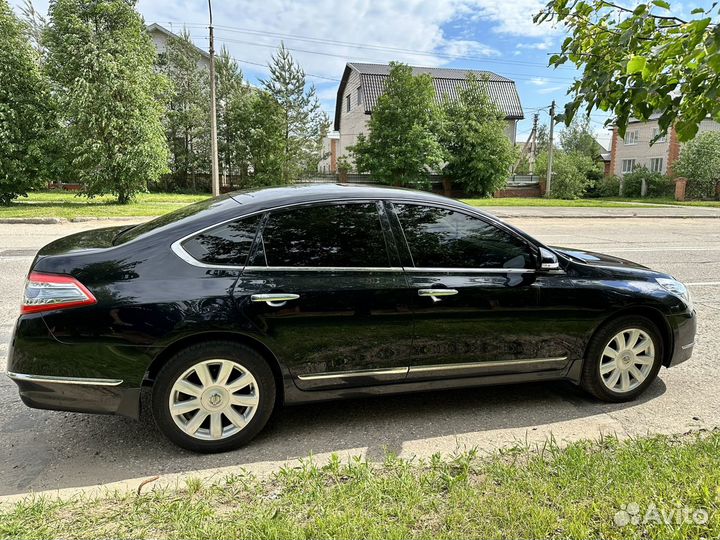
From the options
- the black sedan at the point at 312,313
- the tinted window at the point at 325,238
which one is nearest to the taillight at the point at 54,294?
the black sedan at the point at 312,313

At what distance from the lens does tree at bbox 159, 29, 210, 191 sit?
33844 millimetres

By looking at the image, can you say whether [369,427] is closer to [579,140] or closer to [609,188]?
[609,188]

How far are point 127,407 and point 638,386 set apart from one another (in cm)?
361

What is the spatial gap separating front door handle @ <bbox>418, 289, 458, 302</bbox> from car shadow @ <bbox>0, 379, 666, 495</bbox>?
92 centimetres

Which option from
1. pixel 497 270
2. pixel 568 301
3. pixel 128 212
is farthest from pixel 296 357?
pixel 128 212

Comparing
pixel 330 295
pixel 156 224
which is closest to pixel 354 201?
pixel 330 295

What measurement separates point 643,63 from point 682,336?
275 cm

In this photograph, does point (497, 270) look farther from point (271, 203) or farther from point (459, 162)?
point (459, 162)

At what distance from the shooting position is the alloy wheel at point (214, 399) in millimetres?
3049

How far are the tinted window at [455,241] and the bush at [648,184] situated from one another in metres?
40.9

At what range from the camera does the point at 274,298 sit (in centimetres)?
311

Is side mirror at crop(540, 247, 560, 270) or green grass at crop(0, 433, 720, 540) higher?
side mirror at crop(540, 247, 560, 270)

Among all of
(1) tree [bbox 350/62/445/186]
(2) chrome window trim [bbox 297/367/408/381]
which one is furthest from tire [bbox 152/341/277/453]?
(1) tree [bbox 350/62/445/186]

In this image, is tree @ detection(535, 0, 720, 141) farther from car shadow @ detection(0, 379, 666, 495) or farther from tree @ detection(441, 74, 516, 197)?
tree @ detection(441, 74, 516, 197)
